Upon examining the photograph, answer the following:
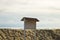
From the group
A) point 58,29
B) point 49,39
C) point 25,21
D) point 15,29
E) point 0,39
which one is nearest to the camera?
point 25,21

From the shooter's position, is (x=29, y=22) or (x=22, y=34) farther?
(x=22, y=34)

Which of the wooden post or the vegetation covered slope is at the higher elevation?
the wooden post

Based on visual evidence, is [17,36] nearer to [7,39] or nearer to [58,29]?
[7,39]

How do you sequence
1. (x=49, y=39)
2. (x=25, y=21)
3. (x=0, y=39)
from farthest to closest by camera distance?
(x=49, y=39)
(x=0, y=39)
(x=25, y=21)

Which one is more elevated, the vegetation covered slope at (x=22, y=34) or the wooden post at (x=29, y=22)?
the wooden post at (x=29, y=22)

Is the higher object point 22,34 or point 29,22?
point 29,22

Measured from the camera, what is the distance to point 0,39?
70.9 ft

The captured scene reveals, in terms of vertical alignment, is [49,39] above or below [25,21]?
below

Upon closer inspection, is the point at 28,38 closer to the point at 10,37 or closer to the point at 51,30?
the point at 10,37

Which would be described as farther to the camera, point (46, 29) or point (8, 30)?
point (46, 29)

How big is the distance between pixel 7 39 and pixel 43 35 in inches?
177

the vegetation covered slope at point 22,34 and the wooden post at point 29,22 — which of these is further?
the vegetation covered slope at point 22,34


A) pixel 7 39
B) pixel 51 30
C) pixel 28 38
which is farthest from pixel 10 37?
pixel 51 30

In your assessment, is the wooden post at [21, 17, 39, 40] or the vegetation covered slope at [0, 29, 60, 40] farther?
the vegetation covered slope at [0, 29, 60, 40]
